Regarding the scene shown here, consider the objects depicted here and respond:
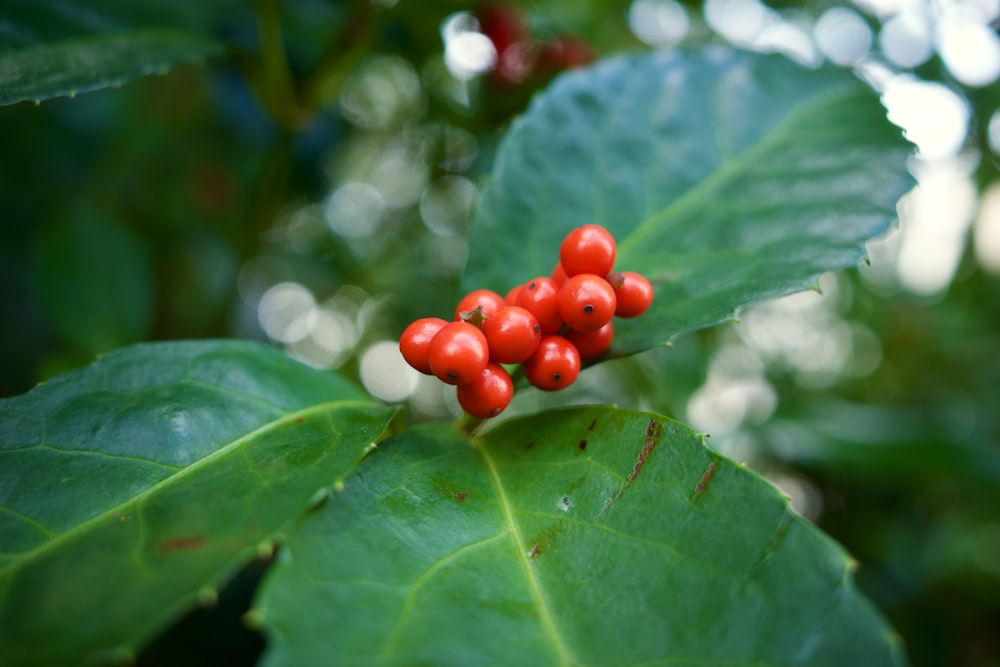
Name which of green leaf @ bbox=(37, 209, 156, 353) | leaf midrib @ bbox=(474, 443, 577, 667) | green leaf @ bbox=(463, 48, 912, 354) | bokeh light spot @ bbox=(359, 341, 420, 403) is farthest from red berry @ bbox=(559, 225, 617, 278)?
bokeh light spot @ bbox=(359, 341, 420, 403)

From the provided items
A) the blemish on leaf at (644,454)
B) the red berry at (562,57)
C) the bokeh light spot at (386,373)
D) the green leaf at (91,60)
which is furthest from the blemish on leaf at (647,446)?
the bokeh light spot at (386,373)

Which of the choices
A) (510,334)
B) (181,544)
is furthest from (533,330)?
(181,544)

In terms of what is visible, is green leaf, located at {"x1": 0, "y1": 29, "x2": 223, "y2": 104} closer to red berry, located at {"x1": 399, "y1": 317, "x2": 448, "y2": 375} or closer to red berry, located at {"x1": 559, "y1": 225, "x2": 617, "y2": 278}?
red berry, located at {"x1": 399, "y1": 317, "x2": 448, "y2": 375}

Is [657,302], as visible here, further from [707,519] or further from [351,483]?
[351,483]

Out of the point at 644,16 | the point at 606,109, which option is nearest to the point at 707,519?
the point at 606,109

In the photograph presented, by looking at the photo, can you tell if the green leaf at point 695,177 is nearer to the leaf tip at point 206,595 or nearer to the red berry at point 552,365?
the red berry at point 552,365
